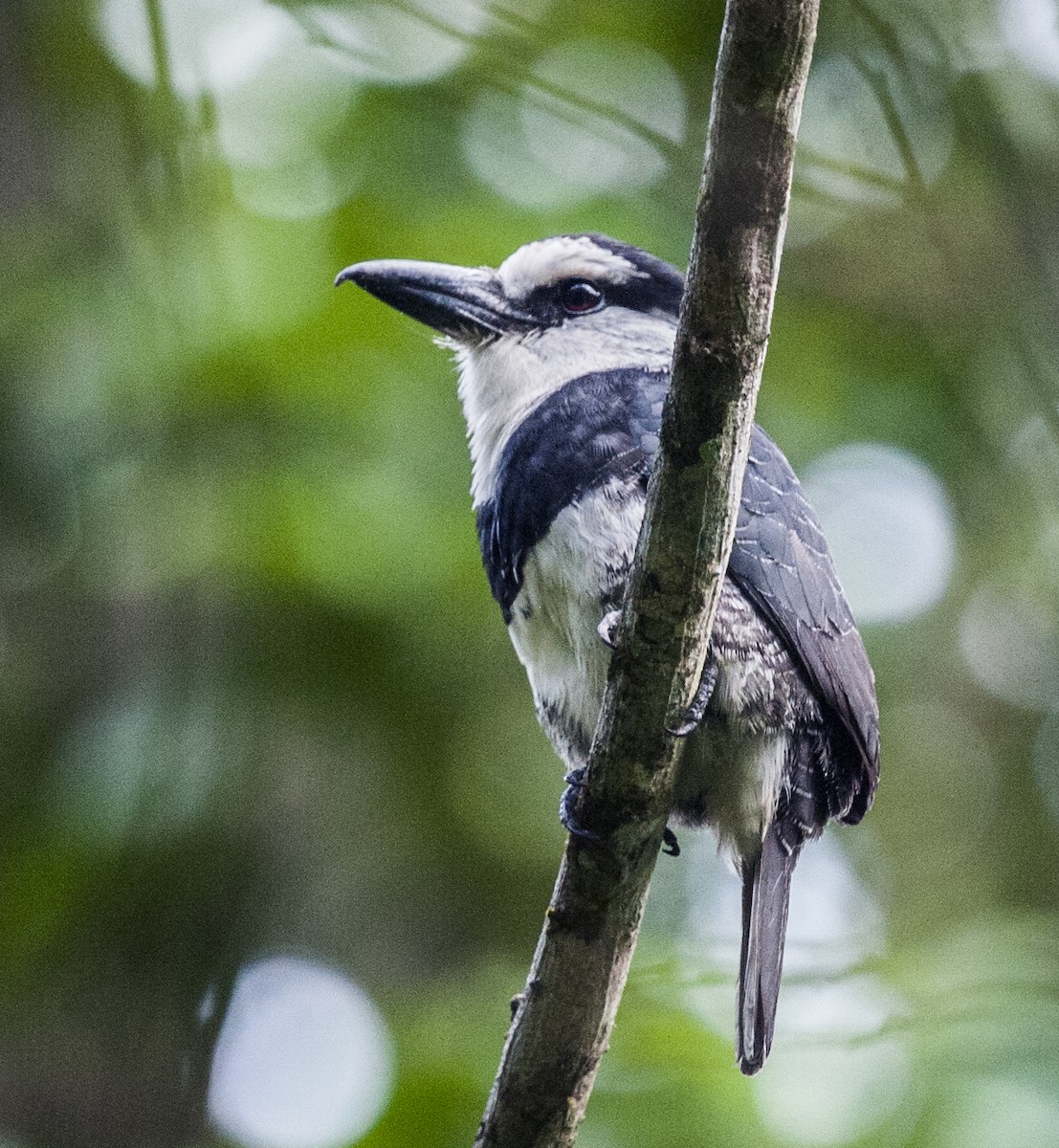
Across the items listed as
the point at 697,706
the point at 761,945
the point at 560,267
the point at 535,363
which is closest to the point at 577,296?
the point at 560,267

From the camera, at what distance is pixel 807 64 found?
1.55 m

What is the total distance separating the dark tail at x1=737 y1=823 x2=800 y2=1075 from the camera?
2262 millimetres

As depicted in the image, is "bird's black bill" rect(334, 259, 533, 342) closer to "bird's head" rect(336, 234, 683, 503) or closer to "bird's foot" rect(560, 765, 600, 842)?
"bird's head" rect(336, 234, 683, 503)

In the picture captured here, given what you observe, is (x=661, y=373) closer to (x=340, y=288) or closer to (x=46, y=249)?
(x=340, y=288)

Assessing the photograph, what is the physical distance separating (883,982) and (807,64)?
2233mm

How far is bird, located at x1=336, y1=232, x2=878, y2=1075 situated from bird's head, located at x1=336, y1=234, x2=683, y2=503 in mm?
71

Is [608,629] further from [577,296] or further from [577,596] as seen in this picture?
[577,296]

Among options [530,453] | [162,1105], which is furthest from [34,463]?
[530,453]

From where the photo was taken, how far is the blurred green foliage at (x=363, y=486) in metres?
3.31

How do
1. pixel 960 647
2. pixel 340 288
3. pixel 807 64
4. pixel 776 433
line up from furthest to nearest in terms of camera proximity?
pixel 960 647
pixel 776 433
pixel 340 288
pixel 807 64

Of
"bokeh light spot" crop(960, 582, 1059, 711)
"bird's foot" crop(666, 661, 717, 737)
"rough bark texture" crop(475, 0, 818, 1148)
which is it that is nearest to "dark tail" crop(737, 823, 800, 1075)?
"rough bark texture" crop(475, 0, 818, 1148)

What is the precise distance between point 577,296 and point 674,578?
1169mm

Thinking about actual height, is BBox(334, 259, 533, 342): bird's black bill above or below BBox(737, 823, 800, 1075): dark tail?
above

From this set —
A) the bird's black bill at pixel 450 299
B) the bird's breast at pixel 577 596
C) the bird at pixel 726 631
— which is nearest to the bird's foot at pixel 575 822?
the bird at pixel 726 631
